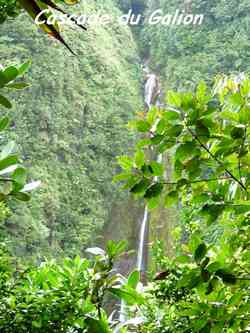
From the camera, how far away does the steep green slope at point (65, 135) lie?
19.1ft

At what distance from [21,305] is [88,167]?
613 cm

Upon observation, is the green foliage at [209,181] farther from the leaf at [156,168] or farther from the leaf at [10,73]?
the leaf at [10,73]

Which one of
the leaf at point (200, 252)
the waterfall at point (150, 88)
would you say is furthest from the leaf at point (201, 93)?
the waterfall at point (150, 88)

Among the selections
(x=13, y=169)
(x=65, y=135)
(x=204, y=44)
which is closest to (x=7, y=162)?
(x=13, y=169)

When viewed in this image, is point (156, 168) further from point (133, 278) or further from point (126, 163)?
point (133, 278)

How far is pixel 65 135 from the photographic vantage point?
22.8 feet

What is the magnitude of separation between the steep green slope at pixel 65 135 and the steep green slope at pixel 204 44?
167 centimetres

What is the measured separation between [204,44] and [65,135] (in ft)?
16.2

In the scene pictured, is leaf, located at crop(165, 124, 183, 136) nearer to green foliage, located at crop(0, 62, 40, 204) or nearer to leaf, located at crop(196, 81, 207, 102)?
leaf, located at crop(196, 81, 207, 102)

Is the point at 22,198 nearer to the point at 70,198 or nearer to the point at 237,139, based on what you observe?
the point at 237,139

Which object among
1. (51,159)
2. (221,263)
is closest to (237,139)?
(221,263)

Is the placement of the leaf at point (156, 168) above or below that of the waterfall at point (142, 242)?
above

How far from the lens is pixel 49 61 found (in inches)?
284

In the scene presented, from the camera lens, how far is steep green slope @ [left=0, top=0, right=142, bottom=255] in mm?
5812
